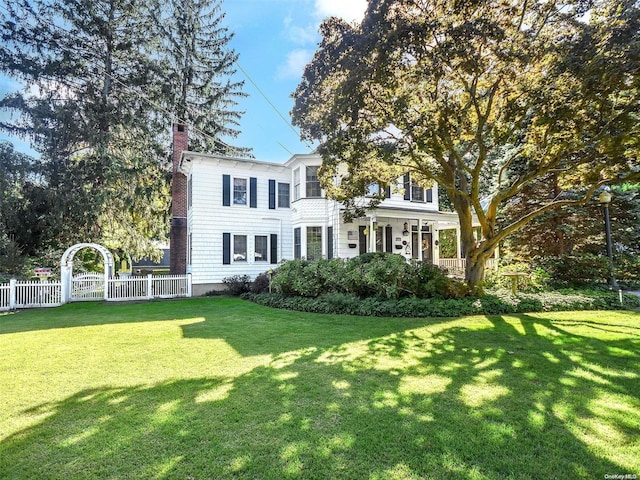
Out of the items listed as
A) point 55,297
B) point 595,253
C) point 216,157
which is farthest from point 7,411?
point 595,253

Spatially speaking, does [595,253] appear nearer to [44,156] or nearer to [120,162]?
[120,162]

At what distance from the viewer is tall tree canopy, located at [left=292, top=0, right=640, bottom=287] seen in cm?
628

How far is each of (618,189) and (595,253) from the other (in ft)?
9.24

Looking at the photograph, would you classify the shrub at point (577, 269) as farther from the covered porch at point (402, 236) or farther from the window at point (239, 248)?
the window at point (239, 248)

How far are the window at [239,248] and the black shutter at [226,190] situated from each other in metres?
1.61

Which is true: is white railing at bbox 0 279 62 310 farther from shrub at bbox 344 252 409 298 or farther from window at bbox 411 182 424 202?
window at bbox 411 182 424 202

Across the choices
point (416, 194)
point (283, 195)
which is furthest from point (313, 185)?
point (416, 194)

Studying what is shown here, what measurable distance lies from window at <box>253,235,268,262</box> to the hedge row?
20.4 ft

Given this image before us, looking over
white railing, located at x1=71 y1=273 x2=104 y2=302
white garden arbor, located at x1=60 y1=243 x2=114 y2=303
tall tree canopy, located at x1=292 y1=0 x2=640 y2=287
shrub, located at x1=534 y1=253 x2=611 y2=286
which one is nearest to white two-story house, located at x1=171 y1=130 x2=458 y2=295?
white garden arbor, located at x1=60 y1=243 x2=114 y2=303

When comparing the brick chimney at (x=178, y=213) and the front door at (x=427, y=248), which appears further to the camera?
the front door at (x=427, y=248)

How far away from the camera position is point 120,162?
663 inches

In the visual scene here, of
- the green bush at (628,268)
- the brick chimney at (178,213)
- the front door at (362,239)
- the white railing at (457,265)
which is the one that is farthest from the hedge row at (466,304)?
the brick chimney at (178,213)

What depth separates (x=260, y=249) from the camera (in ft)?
52.2

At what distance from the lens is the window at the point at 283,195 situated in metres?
16.4
